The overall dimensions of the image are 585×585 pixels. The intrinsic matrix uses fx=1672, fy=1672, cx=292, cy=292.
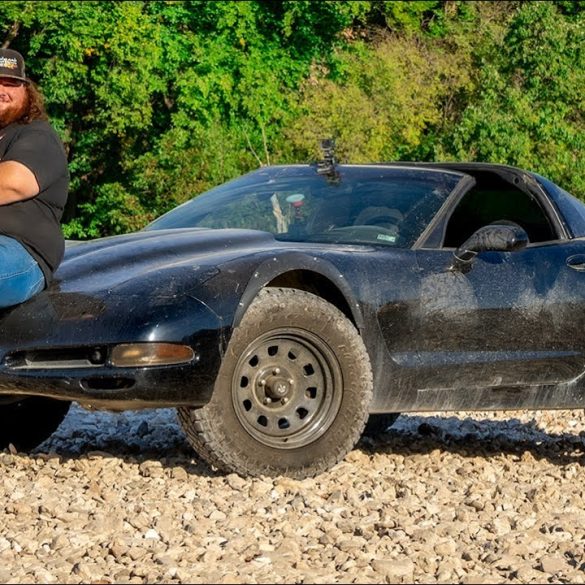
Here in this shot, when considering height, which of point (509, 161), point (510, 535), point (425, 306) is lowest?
point (509, 161)

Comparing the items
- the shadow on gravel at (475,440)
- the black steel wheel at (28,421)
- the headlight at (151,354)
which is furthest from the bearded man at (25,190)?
the shadow on gravel at (475,440)

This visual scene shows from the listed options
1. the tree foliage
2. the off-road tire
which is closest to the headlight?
the off-road tire

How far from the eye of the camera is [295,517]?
6449 mm

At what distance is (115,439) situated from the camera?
9219 millimetres

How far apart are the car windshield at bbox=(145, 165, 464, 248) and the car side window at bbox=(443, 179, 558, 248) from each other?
420 mm

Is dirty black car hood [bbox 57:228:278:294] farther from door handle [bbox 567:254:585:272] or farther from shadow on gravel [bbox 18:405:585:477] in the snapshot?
door handle [bbox 567:254:585:272]

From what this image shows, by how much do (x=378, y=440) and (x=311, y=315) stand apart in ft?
7.18

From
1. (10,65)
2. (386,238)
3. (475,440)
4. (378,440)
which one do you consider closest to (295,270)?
(386,238)

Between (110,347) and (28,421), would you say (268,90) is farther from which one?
(110,347)

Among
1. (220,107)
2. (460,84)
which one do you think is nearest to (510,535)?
(220,107)

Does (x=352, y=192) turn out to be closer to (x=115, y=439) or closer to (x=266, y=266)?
(x=266, y=266)

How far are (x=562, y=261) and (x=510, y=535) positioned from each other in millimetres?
2250

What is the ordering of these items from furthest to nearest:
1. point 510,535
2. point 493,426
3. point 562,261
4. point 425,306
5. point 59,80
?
1. point 59,80
2. point 493,426
3. point 562,261
4. point 425,306
5. point 510,535

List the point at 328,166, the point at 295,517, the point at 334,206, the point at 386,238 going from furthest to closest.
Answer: the point at 328,166
the point at 334,206
the point at 386,238
the point at 295,517
